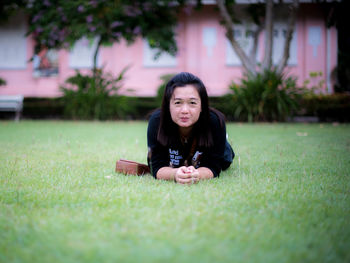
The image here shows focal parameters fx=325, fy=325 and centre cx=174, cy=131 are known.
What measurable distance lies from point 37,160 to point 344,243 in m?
2.79

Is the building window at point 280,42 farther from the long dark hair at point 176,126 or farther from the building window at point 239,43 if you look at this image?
the long dark hair at point 176,126

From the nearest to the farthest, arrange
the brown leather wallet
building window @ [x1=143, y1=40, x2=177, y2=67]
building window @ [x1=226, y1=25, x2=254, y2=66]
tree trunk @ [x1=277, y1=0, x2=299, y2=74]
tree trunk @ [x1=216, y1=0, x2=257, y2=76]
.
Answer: the brown leather wallet, tree trunk @ [x1=277, y1=0, x2=299, y2=74], tree trunk @ [x1=216, y1=0, x2=257, y2=76], building window @ [x1=226, y1=25, x2=254, y2=66], building window @ [x1=143, y1=40, x2=177, y2=67]

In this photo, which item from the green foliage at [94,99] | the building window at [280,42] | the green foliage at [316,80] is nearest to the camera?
the green foliage at [94,99]

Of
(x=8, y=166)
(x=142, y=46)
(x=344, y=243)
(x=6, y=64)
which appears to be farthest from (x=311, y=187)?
(x=6, y=64)

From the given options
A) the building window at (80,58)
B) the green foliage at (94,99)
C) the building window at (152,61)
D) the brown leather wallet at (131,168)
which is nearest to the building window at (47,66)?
the building window at (80,58)

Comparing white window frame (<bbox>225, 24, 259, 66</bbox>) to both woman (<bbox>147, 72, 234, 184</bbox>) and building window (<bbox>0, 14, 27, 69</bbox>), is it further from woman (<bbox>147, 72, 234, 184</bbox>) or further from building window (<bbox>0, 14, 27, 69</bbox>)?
woman (<bbox>147, 72, 234, 184</bbox>)

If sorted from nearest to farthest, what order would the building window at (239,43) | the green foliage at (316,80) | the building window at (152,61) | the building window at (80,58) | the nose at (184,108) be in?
→ 1. the nose at (184,108)
2. the green foliage at (316,80)
3. the building window at (239,43)
4. the building window at (152,61)
5. the building window at (80,58)

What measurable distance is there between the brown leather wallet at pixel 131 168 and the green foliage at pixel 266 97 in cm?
675

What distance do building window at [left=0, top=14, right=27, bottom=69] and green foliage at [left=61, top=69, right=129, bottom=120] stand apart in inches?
210

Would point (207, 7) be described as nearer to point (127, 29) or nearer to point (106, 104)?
point (127, 29)

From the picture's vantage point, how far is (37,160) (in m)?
3.19

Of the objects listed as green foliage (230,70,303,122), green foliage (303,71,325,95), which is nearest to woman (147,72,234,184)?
green foliage (230,70,303,122)

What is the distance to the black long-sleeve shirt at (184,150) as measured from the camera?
7.88 feet

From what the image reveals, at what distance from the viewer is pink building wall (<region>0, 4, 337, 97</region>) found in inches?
527
